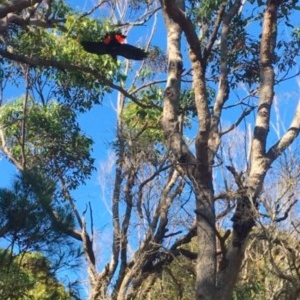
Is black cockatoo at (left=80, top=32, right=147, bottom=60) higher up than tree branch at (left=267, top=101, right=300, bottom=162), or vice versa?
black cockatoo at (left=80, top=32, right=147, bottom=60)

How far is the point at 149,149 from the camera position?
10.4m

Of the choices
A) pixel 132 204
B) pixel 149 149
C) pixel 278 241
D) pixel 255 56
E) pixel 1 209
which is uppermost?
pixel 255 56

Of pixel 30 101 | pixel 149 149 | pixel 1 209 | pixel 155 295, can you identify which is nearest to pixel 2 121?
pixel 30 101

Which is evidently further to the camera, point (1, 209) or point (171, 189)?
point (171, 189)

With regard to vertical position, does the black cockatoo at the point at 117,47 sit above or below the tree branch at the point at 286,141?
above

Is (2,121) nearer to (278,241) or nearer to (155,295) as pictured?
(155,295)

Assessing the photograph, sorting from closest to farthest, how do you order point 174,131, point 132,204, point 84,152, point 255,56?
point 174,131, point 255,56, point 132,204, point 84,152

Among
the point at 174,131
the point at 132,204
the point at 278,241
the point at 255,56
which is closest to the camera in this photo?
the point at 174,131

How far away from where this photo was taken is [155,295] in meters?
10.3

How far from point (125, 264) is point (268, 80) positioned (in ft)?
11.8

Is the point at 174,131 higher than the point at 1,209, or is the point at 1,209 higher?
the point at 174,131

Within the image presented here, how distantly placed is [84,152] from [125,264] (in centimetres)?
179

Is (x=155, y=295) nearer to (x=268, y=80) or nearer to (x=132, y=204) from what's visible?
(x=132, y=204)

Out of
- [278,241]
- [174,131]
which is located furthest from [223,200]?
[174,131]
